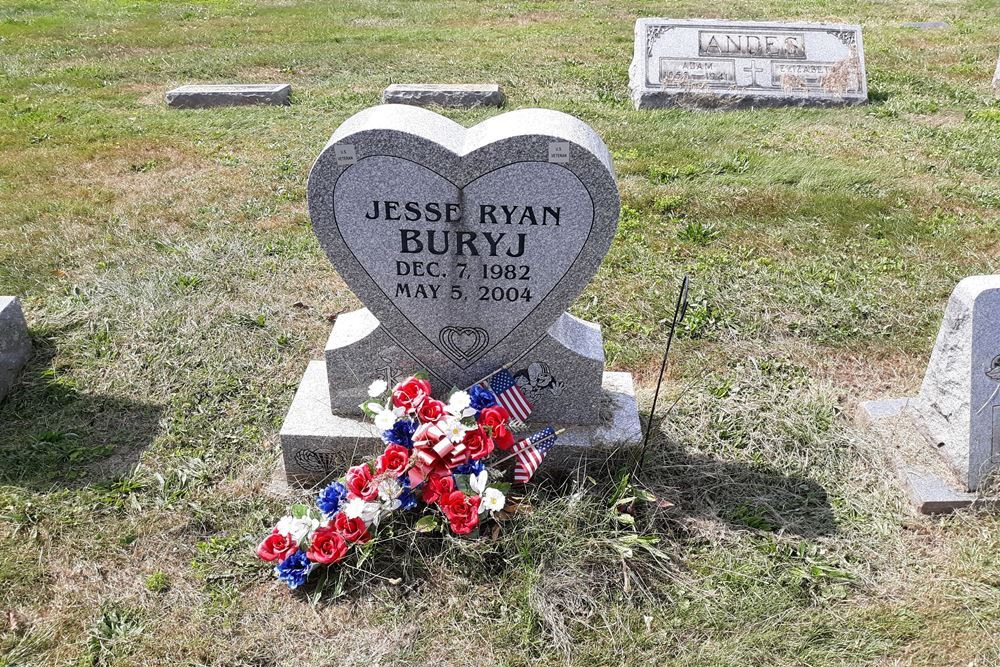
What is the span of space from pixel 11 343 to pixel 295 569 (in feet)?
8.55

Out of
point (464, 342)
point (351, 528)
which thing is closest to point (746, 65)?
point (464, 342)

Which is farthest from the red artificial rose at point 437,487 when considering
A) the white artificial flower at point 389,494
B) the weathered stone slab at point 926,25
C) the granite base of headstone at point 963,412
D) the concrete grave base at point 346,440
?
the weathered stone slab at point 926,25

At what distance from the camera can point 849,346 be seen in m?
4.83

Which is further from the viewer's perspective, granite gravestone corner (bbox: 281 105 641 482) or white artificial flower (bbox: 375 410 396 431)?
white artificial flower (bbox: 375 410 396 431)

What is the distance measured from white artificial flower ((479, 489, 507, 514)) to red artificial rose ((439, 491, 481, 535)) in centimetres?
2

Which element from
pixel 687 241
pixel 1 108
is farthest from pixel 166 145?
pixel 687 241

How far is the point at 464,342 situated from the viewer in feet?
12.2

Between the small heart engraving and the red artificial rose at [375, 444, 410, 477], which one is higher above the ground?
the small heart engraving

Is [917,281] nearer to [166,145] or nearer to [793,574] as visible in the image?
[793,574]

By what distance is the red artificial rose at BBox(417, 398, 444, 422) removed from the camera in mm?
3357

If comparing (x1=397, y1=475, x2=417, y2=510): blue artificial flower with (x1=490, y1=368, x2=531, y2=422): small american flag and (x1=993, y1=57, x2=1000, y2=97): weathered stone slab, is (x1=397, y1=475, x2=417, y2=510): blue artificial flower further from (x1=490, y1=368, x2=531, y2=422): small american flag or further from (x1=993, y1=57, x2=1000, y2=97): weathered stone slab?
(x1=993, y1=57, x2=1000, y2=97): weathered stone slab

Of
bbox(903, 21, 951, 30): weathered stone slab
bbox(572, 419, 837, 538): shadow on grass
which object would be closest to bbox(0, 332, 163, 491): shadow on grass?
bbox(572, 419, 837, 538): shadow on grass

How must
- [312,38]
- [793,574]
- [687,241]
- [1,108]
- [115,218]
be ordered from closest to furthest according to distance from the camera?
1. [793,574]
2. [687,241]
3. [115,218]
4. [1,108]
5. [312,38]

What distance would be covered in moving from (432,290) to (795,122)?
22.2 ft
